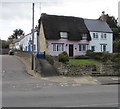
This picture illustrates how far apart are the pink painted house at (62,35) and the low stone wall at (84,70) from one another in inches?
634

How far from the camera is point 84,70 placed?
2597 cm

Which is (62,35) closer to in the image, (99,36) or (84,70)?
(99,36)

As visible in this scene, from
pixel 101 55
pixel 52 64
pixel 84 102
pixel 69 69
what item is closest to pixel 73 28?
pixel 101 55

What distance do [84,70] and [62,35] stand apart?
17.9 m

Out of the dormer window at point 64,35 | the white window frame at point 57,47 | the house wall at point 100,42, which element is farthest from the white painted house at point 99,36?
the white window frame at point 57,47

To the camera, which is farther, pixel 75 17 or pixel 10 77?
pixel 75 17

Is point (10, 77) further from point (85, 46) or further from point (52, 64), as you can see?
point (85, 46)

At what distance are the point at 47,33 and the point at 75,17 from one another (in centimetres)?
A: 864

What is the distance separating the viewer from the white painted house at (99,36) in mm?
47531

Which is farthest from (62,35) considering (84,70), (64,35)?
(84,70)

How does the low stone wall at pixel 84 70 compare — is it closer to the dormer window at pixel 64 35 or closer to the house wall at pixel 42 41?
the dormer window at pixel 64 35

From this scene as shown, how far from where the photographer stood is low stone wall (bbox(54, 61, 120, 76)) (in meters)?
25.8

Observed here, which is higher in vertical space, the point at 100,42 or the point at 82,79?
the point at 100,42

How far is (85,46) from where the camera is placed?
4584 cm
